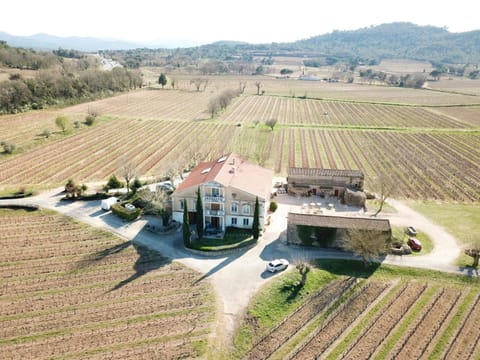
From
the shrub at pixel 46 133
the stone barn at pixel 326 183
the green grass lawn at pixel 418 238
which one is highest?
the stone barn at pixel 326 183

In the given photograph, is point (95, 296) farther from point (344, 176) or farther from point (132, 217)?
point (344, 176)

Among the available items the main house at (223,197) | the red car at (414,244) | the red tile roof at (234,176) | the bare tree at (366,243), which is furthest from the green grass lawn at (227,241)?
the red car at (414,244)

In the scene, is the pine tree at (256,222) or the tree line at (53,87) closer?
the pine tree at (256,222)

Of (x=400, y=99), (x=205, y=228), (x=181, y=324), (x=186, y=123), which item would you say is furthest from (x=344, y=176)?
(x=400, y=99)

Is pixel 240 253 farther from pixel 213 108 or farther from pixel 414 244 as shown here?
pixel 213 108

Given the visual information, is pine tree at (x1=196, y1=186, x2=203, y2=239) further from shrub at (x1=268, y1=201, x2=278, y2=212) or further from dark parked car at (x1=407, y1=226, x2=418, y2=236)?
dark parked car at (x1=407, y1=226, x2=418, y2=236)

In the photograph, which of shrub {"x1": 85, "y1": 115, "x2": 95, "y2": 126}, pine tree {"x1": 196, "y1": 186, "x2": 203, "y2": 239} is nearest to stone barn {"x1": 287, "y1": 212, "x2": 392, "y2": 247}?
pine tree {"x1": 196, "y1": 186, "x2": 203, "y2": 239}

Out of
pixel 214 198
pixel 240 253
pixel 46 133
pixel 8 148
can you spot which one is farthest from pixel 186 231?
pixel 46 133

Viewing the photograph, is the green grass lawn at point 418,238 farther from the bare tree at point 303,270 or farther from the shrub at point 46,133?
the shrub at point 46,133
